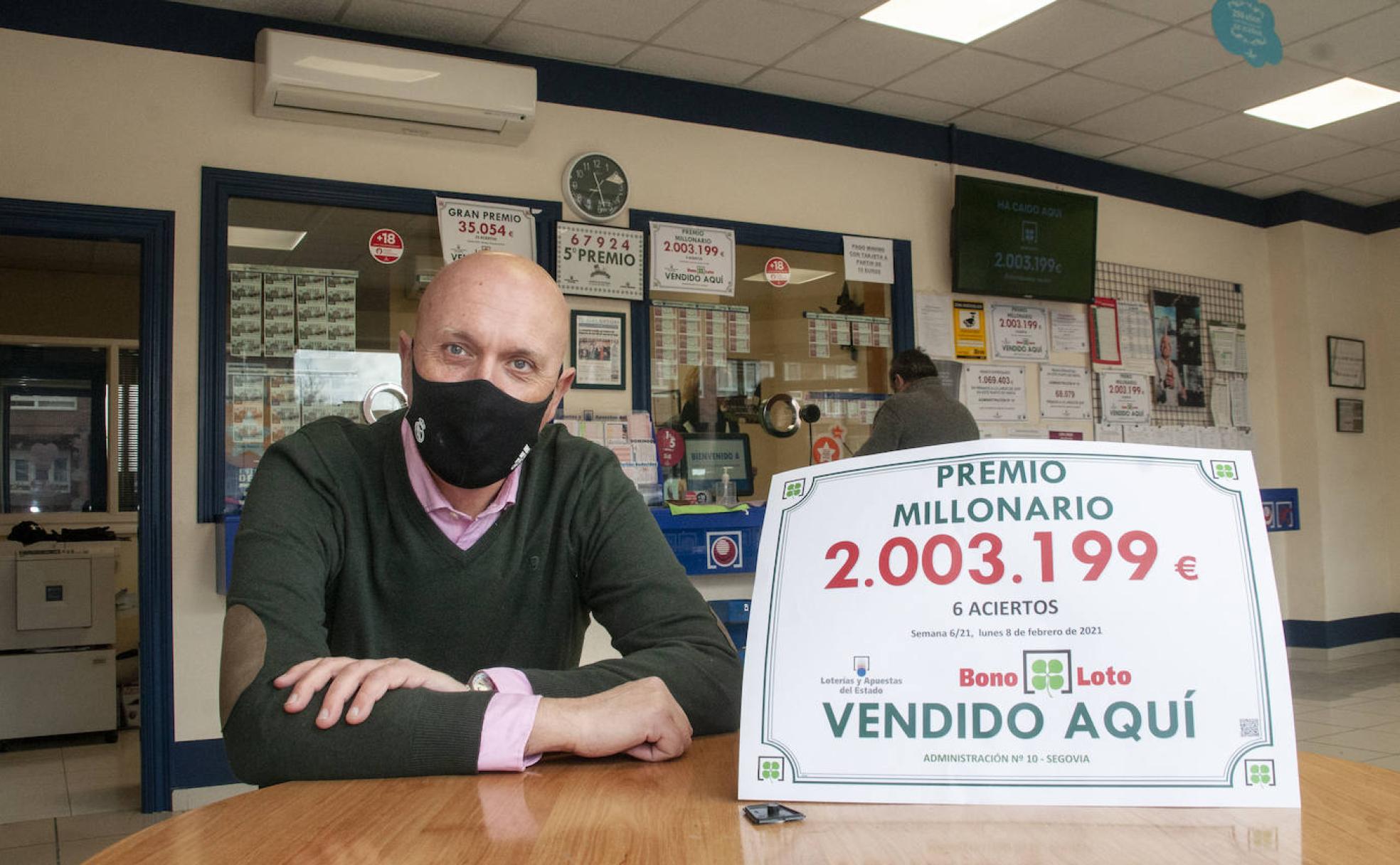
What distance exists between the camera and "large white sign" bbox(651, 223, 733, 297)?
477 centimetres

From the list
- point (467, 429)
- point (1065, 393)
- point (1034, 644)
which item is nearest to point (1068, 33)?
point (1065, 393)

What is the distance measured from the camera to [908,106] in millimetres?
5324

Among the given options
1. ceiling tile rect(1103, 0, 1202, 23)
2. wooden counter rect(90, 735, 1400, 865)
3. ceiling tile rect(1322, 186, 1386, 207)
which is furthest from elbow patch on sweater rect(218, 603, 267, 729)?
ceiling tile rect(1322, 186, 1386, 207)

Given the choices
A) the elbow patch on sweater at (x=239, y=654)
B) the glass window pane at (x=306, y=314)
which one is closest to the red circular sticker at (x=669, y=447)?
the glass window pane at (x=306, y=314)

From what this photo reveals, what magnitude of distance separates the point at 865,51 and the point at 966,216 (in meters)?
1.26

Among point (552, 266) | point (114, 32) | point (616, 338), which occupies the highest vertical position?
point (114, 32)

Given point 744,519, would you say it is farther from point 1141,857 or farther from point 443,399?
point 1141,857

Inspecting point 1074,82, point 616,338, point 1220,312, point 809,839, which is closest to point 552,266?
point 616,338

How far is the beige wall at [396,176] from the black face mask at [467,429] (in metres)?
2.98

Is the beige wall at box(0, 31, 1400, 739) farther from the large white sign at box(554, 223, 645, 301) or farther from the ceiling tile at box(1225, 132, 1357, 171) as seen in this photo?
the ceiling tile at box(1225, 132, 1357, 171)

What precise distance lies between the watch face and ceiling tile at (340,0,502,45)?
65cm

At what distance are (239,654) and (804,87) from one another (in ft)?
14.7

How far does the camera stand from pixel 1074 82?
5043 millimetres

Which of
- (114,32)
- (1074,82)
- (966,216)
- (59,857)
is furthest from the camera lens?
(966,216)
